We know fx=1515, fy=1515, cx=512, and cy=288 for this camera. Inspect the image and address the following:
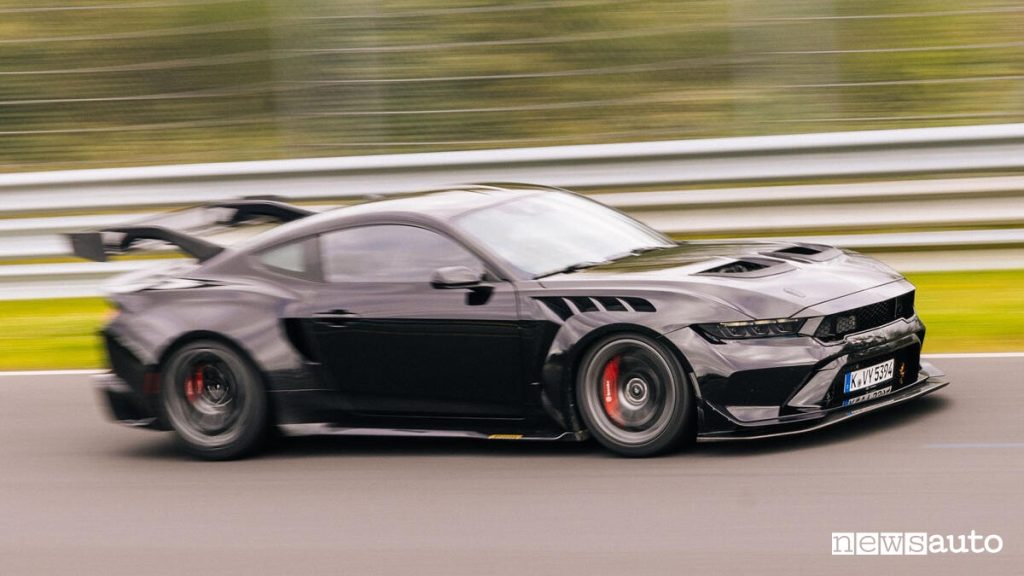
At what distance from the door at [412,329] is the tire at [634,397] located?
37cm

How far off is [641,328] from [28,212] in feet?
24.6

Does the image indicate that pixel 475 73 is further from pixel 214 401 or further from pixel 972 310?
pixel 214 401

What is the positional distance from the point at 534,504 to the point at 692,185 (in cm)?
581

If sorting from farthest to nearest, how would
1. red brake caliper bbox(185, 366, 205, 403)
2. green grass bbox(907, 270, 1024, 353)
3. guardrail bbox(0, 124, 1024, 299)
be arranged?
guardrail bbox(0, 124, 1024, 299) → green grass bbox(907, 270, 1024, 353) → red brake caliper bbox(185, 366, 205, 403)

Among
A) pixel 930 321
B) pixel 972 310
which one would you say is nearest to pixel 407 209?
pixel 930 321

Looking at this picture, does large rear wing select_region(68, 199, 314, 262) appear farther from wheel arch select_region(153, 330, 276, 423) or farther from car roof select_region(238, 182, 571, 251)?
wheel arch select_region(153, 330, 276, 423)

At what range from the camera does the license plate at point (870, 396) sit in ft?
22.1

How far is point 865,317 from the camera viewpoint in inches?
270

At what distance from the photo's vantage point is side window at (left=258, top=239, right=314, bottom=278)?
7641mm

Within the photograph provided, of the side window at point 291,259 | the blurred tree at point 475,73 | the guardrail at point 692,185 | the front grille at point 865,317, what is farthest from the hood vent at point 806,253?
the blurred tree at point 475,73

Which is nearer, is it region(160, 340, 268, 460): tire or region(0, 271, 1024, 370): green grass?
region(160, 340, 268, 460): tire

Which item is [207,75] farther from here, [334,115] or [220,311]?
[220,311]

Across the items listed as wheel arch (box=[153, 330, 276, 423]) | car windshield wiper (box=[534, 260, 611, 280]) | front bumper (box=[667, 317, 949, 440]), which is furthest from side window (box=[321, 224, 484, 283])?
front bumper (box=[667, 317, 949, 440])

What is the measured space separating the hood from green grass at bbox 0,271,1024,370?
2.16 metres
